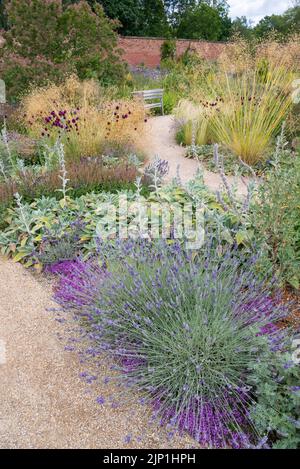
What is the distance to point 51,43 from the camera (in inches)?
355

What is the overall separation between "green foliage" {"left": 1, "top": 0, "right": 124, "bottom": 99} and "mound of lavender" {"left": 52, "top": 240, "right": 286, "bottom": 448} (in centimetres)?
730

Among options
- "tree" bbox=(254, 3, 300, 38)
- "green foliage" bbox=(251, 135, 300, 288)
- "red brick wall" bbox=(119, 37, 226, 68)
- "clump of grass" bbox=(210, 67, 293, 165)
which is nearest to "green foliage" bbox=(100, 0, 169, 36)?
"red brick wall" bbox=(119, 37, 226, 68)

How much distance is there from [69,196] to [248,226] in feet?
6.38

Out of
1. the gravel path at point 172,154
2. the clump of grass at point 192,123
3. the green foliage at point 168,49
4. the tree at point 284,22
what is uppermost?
the tree at point 284,22

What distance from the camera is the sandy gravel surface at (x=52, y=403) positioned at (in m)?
1.89

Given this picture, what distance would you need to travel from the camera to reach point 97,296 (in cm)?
246

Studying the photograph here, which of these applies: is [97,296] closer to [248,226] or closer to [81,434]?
[81,434]

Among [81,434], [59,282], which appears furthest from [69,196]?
[81,434]

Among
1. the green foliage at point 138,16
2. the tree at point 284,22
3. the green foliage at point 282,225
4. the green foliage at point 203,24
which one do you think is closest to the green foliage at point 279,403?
the green foliage at point 282,225

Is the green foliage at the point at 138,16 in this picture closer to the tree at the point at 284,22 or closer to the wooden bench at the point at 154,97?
the tree at the point at 284,22

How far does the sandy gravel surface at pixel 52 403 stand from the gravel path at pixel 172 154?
2905mm

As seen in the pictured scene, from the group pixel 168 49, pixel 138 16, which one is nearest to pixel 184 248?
pixel 168 49

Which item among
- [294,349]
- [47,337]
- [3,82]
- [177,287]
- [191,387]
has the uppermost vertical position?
[3,82]

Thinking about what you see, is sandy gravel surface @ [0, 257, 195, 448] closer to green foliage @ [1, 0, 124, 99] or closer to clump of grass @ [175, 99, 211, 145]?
clump of grass @ [175, 99, 211, 145]
